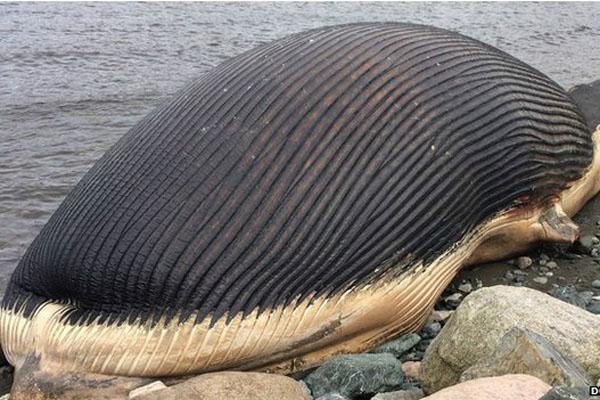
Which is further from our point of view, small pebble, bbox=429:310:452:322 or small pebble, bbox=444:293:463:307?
small pebble, bbox=444:293:463:307

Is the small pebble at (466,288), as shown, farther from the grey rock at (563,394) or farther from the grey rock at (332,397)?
the grey rock at (563,394)

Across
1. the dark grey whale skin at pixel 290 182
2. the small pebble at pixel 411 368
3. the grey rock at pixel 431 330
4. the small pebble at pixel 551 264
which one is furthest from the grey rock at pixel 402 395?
the small pebble at pixel 551 264

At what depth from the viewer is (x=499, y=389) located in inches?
121

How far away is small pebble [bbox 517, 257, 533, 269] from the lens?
5656 mm

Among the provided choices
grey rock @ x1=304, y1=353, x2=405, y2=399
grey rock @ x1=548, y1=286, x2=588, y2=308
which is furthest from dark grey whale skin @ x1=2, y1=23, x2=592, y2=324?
grey rock @ x1=548, y1=286, x2=588, y2=308

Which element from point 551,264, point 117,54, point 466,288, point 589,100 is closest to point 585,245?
point 551,264

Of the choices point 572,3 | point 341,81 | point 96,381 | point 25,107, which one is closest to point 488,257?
point 341,81

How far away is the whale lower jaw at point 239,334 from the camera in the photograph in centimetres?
415

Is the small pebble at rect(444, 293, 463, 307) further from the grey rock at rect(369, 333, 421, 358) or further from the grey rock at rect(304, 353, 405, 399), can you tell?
the grey rock at rect(304, 353, 405, 399)

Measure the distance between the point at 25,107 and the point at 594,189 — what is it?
8089 millimetres

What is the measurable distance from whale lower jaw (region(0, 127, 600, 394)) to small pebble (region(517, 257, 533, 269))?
0.94 metres

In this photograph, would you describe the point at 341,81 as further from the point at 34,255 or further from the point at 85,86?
the point at 85,86

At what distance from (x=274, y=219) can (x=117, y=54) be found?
11218mm

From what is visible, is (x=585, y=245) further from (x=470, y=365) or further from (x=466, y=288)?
(x=470, y=365)
